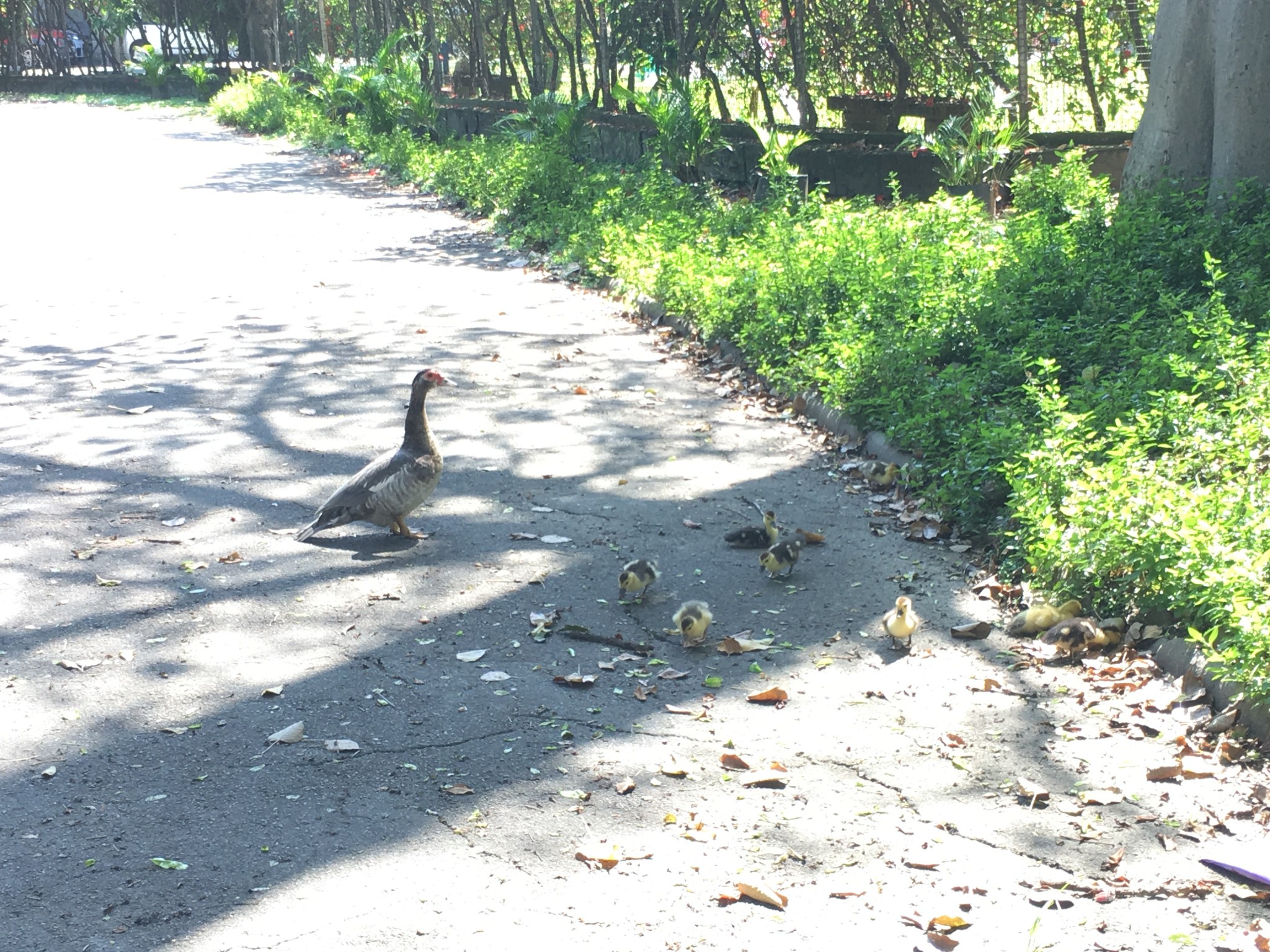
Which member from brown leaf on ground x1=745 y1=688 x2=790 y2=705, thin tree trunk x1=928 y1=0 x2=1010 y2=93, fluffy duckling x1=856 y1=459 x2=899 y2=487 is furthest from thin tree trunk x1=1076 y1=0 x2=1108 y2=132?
brown leaf on ground x1=745 y1=688 x2=790 y2=705

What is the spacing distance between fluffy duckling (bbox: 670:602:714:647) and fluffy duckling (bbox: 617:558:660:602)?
0.34 metres

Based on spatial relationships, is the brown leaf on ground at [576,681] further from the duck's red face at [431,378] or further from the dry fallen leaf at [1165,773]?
the duck's red face at [431,378]

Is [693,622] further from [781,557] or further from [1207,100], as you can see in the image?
[1207,100]

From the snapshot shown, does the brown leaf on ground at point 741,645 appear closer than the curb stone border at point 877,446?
No

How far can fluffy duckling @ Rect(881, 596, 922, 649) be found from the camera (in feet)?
17.0

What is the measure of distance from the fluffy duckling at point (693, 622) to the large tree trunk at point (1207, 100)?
7.11 m

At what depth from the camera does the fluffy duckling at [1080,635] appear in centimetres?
505

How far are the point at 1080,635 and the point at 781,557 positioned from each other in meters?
1.43

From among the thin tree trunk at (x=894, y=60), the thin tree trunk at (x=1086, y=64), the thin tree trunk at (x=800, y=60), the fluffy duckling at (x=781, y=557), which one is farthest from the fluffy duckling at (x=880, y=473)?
the thin tree trunk at (x=894, y=60)

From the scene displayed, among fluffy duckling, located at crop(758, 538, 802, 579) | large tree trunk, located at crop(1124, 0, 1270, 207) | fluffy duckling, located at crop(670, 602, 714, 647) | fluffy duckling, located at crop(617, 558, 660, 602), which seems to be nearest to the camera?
fluffy duckling, located at crop(670, 602, 714, 647)

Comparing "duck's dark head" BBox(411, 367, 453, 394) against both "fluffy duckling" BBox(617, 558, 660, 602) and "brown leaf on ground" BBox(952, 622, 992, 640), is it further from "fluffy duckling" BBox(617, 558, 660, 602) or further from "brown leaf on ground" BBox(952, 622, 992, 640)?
"brown leaf on ground" BBox(952, 622, 992, 640)

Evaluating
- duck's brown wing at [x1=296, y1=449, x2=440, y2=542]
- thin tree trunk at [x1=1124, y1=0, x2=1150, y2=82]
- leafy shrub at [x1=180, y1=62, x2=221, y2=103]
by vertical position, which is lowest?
duck's brown wing at [x1=296, y1=449, x2=440, y2=542]

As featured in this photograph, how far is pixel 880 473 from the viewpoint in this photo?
725cm

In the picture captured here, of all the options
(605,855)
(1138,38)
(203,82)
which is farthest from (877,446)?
(203,82)
